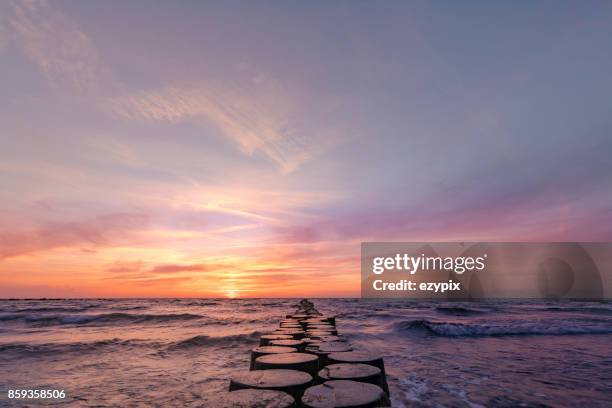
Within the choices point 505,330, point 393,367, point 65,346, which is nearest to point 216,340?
point 65,346

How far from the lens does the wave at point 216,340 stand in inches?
534

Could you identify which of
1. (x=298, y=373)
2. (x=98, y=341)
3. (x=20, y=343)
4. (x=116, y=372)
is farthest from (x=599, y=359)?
(x=20, y=343)

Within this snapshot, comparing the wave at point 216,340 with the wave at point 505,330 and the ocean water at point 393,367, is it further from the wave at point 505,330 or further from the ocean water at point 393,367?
the wave at point 505,330

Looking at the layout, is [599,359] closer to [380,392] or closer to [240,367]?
[240,367]

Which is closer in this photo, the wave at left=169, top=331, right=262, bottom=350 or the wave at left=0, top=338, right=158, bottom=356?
the wave at left=0, top=338, right=158, bottom=356

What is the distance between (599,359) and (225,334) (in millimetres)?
13938

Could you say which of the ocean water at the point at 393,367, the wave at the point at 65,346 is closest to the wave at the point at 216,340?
the ocean water at the point at 393,367

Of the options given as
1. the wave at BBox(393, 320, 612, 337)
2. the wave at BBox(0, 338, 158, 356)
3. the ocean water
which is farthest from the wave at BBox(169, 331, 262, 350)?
the wave at BBox(393, 320, 612, 337)

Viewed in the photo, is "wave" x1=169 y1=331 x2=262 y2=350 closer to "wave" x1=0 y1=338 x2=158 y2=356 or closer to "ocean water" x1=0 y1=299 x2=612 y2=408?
"ocean water" x1=0 y1=299 x2=612 y2=408

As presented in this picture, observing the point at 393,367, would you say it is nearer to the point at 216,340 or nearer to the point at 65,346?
the point at 216,340

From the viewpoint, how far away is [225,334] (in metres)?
16.9

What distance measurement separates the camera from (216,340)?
14797 millimetres

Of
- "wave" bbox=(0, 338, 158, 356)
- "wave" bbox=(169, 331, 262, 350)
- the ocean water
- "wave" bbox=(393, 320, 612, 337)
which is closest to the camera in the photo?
the ocean water

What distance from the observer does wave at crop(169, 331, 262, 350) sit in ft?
44.5
